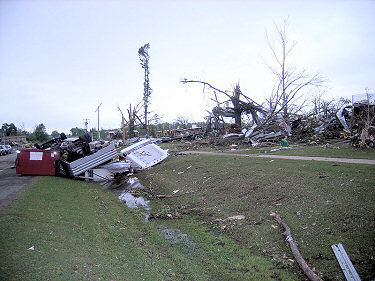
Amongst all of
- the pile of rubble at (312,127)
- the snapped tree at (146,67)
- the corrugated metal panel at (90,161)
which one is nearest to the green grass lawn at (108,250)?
the corrugated metal panel at (90,161)

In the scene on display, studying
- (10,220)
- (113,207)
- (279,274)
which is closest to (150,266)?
(279,274)

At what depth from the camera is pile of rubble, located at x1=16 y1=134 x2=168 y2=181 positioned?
11.9 m

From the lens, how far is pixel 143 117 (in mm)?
42188

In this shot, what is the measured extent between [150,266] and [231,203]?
3.70m

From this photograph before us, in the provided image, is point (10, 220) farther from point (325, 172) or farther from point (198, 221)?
point (325, 172)

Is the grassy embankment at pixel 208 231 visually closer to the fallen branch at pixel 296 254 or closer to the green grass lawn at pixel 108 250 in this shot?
the green grass lawn at pixel 108 250

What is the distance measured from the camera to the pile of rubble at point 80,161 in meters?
11.9

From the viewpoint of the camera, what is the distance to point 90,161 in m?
12.9

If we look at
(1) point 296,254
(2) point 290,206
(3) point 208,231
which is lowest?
(3) point 208,231

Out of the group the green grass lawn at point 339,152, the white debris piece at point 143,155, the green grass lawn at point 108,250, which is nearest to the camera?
the green grass lawn at point 108,250

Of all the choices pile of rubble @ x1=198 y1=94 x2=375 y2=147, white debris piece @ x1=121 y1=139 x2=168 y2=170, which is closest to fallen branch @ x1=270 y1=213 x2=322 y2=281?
white debris piece @ x1=121 y1=139 x2=168 y2=170

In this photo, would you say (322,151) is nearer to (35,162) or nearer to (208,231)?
(208,231)

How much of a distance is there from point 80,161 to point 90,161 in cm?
51

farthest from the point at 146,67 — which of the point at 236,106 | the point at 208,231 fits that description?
the point at 208,231
